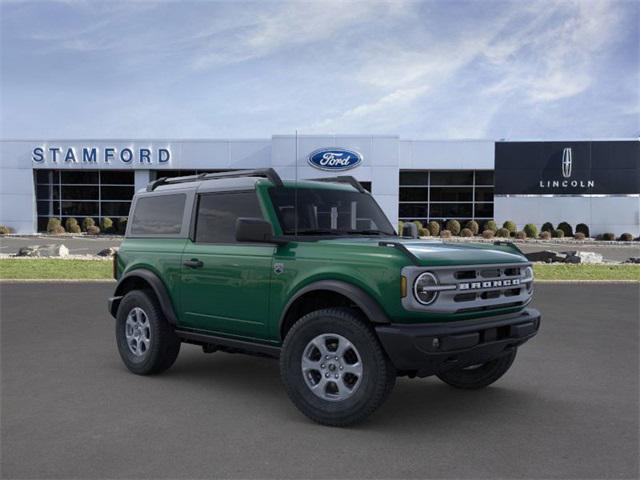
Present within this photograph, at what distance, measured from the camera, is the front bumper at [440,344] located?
180 inches

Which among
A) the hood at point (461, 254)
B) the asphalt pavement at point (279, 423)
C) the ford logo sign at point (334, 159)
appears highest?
the ford logo sign at point (334, 159)

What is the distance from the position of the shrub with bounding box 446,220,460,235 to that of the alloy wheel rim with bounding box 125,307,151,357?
112 ft

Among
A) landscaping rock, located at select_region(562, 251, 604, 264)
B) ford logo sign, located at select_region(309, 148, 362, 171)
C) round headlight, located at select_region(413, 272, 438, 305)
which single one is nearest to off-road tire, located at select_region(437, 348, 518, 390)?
round headlight, located at select_region(413, 272, 438, 305)

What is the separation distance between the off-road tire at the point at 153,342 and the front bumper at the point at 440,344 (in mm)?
2663

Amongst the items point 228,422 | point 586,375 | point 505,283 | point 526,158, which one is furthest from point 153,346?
point 526,158

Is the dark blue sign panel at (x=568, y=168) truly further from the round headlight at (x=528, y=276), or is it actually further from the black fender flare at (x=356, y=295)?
the black fender flare at (x=356, y=295)

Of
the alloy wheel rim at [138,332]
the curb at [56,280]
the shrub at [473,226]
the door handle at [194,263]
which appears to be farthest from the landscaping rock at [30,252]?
the shrub at [473,226]

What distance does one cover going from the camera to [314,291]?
520cm

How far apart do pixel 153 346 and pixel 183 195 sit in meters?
1.62

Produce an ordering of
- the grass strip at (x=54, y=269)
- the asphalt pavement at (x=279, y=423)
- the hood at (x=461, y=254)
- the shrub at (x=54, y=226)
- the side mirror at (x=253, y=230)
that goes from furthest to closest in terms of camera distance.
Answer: the shrub at (x=54, y=226), the grass strip at (x=54, y=269), the side mirror at (x=253, y=230), the hood at (x=461, y=254), the asphalt pavement at (x=279, y=423)

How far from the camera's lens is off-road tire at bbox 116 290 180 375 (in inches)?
253

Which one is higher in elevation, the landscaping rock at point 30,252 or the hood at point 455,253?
the hood at point 455,253

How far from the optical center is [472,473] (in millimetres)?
3982

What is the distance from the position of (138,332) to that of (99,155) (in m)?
37.6
